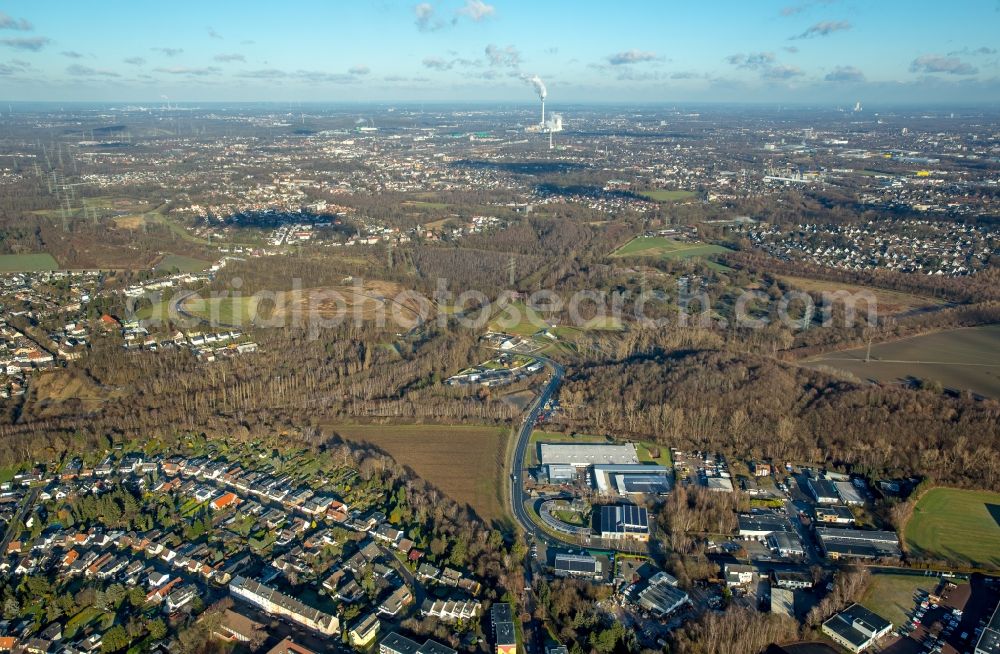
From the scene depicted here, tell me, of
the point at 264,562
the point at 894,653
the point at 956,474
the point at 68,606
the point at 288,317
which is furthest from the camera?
the point at 288,317

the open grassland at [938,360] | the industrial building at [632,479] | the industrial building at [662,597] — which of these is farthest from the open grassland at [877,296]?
the industrial building at [662,597]

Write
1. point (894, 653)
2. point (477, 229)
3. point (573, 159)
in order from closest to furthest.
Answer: point (894, 653)
point (477, 229)
point (573, 159)

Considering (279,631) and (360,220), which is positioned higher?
(360,220)

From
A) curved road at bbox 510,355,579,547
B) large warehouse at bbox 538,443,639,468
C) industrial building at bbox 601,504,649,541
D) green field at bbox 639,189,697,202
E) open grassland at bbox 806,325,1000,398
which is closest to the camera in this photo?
industrial building at bbox 601,504,649,541

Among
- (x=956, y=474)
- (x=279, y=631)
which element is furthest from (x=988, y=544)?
(x=279, y=631)

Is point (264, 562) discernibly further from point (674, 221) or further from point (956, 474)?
point (674, 221)

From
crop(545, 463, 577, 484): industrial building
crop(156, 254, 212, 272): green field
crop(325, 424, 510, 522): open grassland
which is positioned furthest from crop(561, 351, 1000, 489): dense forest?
crop(156, 254, 212, 272): green field

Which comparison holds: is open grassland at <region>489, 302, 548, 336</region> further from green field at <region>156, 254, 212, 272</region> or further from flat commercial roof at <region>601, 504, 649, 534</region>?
green field at <region>156, 254, 212, 272</region>
